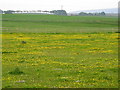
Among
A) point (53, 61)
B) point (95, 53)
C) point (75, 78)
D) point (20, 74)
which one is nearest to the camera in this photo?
point (75, 78)

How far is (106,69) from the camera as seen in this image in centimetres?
2058

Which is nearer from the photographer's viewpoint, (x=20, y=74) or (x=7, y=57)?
(x=20, y=74)

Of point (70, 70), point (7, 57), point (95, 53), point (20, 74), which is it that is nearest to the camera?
point (20, 74)

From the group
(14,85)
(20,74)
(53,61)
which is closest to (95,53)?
(53,61)

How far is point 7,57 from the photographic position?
26.2m

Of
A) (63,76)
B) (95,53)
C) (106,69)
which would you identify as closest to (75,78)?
(63,76)

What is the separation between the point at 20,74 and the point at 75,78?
3.19 m

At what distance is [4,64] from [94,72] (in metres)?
6.51

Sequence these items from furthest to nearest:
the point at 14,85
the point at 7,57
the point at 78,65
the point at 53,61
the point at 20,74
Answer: the point at 7,57, the point at 53,61, the point at 78,65, the point at 20,74, the point at 14,85

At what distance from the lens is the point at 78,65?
2217 cm

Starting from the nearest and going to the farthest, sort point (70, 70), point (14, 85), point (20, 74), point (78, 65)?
1. point (14, 85)
2. point (20, 74)
3. point (70, 70)
4. point (78, 65)

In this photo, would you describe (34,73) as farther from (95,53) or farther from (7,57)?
(95,53)

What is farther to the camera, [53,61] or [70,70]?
[53,61]

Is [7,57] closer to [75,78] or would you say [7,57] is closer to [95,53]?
[95,53]
